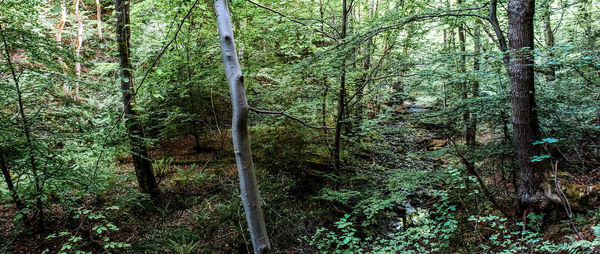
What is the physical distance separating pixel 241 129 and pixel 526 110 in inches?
192

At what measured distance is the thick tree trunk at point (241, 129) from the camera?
5.19ft

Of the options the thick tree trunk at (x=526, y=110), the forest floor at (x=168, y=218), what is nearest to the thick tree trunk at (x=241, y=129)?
the forest floor at (x=168, y=218)

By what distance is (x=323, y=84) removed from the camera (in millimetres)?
7305

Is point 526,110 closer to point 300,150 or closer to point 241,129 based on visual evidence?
point 300,150

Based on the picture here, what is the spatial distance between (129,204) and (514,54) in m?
7.47

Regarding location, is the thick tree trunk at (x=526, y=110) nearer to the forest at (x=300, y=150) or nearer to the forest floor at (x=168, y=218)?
the forest at (x=300, y=150)

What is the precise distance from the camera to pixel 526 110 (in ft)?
14.4

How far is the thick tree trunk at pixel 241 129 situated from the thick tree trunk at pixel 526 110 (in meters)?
4.53

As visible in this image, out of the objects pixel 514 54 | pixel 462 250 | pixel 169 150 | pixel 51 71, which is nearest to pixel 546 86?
pixel 514 54

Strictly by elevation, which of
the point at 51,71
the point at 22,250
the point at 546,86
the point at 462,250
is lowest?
the point at 462,250

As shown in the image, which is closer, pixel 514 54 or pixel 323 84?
pixel 514 54

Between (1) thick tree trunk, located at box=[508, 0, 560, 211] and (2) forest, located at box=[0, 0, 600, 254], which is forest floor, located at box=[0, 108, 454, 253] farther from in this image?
(1) thick tree trunk, located at box=[508, 0, 560, 211]

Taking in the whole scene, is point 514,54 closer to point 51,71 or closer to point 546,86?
point 546,86

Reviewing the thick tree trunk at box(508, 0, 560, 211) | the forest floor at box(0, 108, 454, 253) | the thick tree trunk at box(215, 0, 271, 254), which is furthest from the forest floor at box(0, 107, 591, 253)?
the thick tree trunk at box(215, 0, 271, 254)
